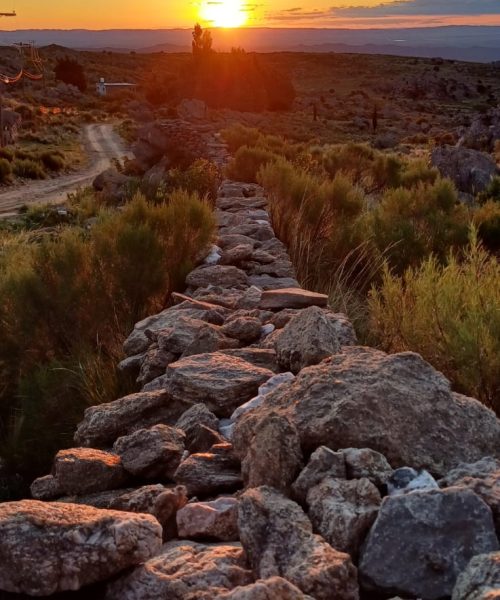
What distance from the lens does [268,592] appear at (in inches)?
98.3

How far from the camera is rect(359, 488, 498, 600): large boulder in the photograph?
2.92 m

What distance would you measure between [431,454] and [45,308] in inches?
228

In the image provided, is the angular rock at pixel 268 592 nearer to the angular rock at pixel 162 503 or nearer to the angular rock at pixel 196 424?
the angular rock at pixel 162 503

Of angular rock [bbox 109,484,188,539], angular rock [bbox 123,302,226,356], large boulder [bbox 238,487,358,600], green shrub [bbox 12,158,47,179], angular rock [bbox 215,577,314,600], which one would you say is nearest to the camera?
angular rock [bbox 215,577,314,600]

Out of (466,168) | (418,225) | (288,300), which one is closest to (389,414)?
(288,300)

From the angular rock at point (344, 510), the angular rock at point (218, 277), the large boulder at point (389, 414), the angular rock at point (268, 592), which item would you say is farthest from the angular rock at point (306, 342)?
the angular rock at point (218, 277)

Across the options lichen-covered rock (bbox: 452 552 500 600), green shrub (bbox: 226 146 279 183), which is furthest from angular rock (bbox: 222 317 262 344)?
green shrub (bbox: 226 146 279 183)

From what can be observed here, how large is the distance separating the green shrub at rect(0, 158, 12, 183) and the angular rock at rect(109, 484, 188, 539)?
31.6 meters

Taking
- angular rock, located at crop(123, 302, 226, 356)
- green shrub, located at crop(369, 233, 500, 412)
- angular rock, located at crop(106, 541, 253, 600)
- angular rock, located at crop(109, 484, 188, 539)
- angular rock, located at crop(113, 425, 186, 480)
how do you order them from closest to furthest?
angular rock, located at crop(106, 541, 253, 600) < angular rock, located at crop(109, 484, 188, 539) < angular rock, located at crop(113, 425, 186, 480) < green shrub, located at crop(369, 233, 500, 412) < angular rock, located at crop(123, 302, 226, 356)

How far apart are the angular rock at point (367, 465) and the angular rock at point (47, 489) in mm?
1741

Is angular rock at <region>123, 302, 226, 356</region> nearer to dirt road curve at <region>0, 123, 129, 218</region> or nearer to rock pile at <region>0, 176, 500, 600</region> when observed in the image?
rock pile at <region>0, 176, 500, 600</region>

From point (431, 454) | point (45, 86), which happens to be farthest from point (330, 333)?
point (45, 86)

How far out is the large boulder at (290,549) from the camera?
9.34ft

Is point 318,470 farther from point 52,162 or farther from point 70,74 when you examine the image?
point 70,74
